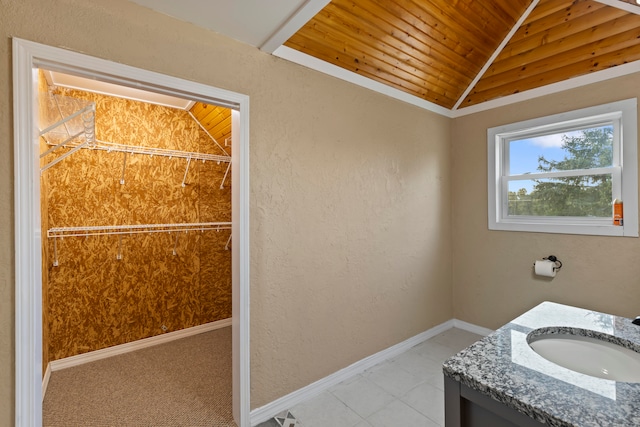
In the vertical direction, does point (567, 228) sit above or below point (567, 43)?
below

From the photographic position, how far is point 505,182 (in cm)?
287

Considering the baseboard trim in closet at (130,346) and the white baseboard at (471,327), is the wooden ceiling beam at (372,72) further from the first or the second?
the baseboard trim in closet at (130,346)

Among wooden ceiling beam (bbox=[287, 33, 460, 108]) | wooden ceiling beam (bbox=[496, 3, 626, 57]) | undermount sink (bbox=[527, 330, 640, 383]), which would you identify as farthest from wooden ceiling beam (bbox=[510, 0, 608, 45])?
undermount sink (bbox=[527, 330, 640, 383])

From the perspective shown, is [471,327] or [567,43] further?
[471,327]

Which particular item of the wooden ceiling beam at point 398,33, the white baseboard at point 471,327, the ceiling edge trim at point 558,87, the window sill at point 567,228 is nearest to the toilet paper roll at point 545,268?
the window sill at point 567,228

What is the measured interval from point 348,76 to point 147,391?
2752 mm

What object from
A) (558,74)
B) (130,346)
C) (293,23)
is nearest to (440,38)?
(558,74)

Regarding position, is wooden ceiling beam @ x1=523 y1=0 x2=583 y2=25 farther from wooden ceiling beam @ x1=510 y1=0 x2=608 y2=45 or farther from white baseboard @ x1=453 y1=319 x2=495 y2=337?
Result: white baseboard @ x1=453 y1=319 x2=495 y2=337

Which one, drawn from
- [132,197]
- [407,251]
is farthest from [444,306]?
[132,197]

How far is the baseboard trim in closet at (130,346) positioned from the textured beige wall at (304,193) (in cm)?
158

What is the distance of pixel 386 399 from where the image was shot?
2.01 m

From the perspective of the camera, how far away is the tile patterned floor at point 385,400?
181 cm

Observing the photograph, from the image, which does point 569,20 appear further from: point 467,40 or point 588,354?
point 588,354

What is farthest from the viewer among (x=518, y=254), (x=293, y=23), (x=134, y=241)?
(x=134, y=241)
